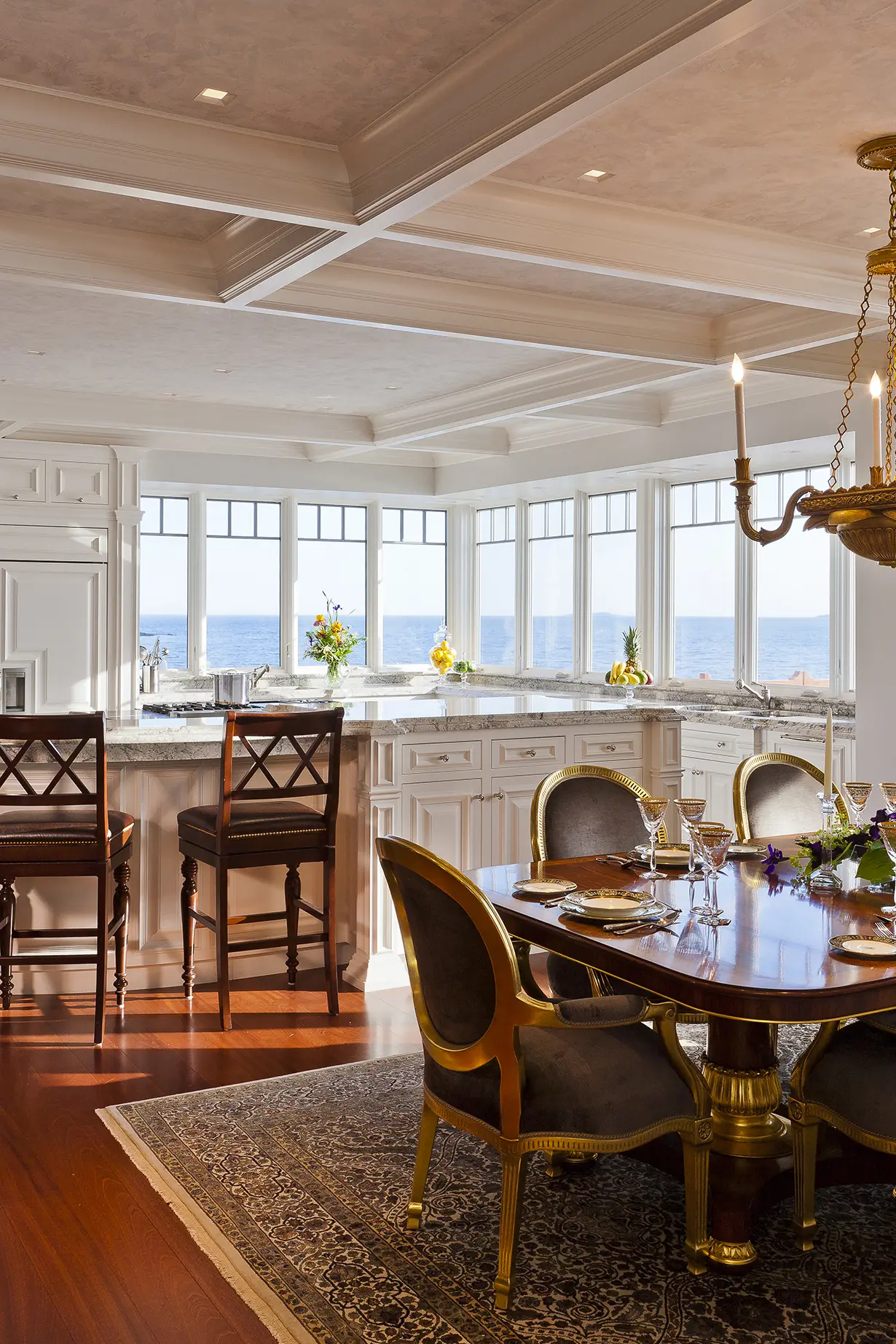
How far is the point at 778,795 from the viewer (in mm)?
4121

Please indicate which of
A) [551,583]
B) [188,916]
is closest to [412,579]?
[551,583]

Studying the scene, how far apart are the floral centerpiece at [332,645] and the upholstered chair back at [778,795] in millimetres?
5003

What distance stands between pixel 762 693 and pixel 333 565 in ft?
12.5

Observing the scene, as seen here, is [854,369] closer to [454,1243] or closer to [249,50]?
[249,50]

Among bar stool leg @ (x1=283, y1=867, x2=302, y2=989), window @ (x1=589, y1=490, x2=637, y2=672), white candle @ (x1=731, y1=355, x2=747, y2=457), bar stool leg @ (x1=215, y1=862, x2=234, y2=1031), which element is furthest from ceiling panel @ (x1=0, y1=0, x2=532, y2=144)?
window @ (x1=589, y1=490, x2=637, y2=672)

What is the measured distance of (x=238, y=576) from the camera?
30.4 feet

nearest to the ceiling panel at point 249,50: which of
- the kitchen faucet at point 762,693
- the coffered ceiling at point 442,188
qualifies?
the coffered ceiling at point 442,188

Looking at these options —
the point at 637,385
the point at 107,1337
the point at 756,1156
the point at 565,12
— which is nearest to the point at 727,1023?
the point at 756,1156

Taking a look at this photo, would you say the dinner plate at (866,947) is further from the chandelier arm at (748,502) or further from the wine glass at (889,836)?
the chandelier arm at (748,502)

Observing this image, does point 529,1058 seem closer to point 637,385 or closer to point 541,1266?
point 541,1266

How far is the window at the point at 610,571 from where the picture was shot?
27.1ft

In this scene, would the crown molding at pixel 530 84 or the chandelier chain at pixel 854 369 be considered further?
the chandelier chain at pixel 854 369

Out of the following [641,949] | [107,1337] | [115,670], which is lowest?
[107,1337]

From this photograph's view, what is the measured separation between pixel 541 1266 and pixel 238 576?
7.27 meters
